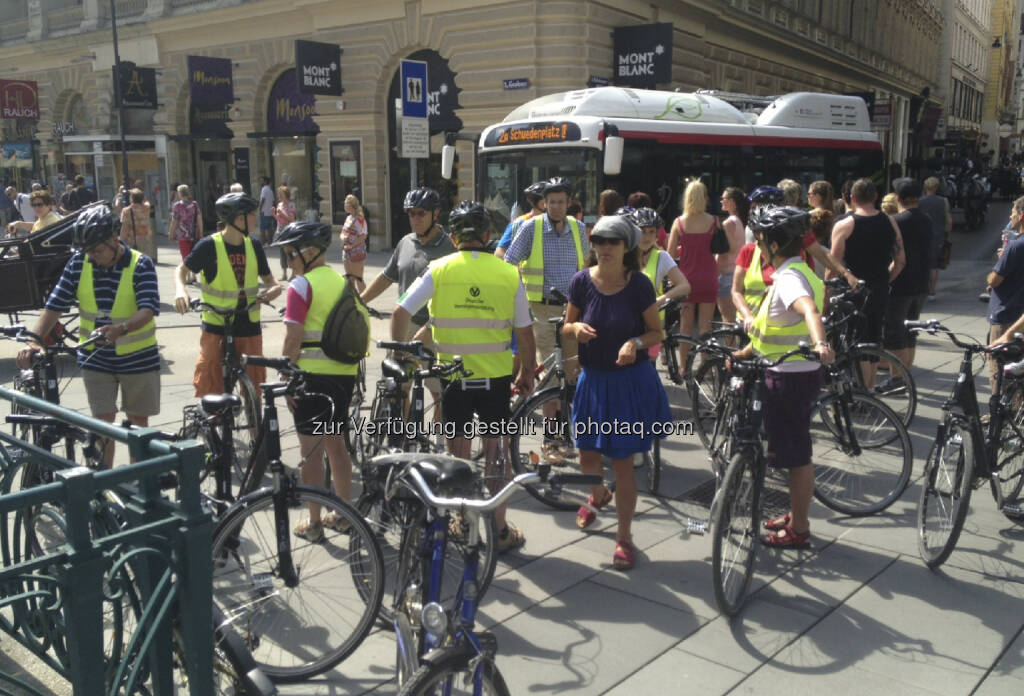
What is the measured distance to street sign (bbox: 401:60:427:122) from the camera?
1027 cm

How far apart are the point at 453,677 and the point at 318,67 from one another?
20.9 metres

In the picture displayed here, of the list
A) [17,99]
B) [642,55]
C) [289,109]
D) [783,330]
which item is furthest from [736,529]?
[17,99]

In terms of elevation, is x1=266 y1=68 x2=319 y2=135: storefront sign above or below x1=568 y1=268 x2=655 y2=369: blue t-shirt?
above

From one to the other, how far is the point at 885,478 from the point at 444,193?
16.9 m

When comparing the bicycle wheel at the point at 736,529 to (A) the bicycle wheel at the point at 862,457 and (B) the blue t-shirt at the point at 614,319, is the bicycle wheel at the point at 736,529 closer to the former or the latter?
(B) the blue t-shirt at the point at 614,319

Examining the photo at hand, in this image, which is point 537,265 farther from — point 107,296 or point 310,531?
point 310,531

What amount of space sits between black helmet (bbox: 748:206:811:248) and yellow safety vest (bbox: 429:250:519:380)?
132 cm

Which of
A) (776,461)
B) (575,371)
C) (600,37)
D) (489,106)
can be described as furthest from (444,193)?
(776,461)

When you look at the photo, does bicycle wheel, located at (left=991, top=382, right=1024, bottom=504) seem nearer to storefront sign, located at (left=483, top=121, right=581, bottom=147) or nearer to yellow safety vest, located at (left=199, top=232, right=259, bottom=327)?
yellow safety vest, located at (left=199, top=232, right=259, bottom=327)

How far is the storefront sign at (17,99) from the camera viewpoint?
102 feet

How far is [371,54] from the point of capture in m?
21.6

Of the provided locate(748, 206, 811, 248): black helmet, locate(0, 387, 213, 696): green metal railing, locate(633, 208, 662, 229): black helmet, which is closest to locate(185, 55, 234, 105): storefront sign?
locate(633, 208, 662, 229): black helmet

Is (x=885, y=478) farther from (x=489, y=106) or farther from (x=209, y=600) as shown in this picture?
(x=489, y=106)

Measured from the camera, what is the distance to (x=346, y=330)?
14.9 feet
